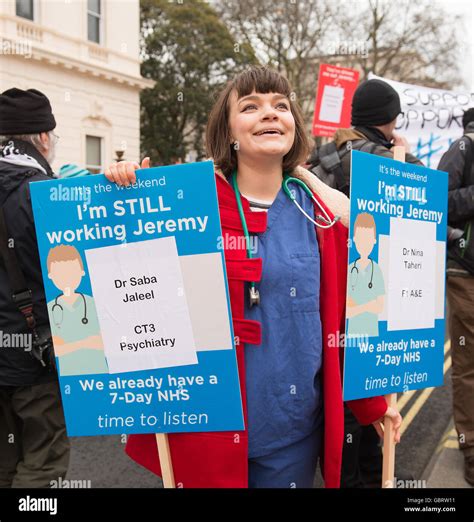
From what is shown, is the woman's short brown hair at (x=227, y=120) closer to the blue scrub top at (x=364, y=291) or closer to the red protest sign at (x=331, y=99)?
the blue scrub top at (x=364, y=291)

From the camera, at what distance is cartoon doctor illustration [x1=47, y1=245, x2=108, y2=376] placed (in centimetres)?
198

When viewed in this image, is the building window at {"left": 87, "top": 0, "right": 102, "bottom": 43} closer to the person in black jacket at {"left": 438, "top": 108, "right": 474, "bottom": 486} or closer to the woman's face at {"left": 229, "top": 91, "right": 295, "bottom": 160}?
the person in black jacket at {"left": 438, "top": 108, "right": 474, "bottom": 486}

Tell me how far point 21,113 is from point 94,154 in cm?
1648

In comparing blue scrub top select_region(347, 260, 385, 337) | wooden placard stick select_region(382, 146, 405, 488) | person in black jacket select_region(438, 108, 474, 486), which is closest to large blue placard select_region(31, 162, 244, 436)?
blue scrub top select_region(347, 260, 385, 337)

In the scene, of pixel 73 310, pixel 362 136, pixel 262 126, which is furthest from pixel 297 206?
pixel 362 136

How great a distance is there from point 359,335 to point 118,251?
903 millimetres

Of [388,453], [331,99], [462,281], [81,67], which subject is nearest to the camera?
[388,453]

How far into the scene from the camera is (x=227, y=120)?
2.10 metres

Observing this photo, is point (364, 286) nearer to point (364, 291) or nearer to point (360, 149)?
point (364, 291)

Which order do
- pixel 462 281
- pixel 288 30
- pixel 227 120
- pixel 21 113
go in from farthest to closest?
pixel 288 30
pixel 462 281
pixel 21 113
pixel 227 120

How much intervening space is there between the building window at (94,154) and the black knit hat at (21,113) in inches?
628

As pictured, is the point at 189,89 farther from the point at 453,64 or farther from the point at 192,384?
the point at 192,384

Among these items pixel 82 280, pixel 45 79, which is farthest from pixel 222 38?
pixel 82 280
